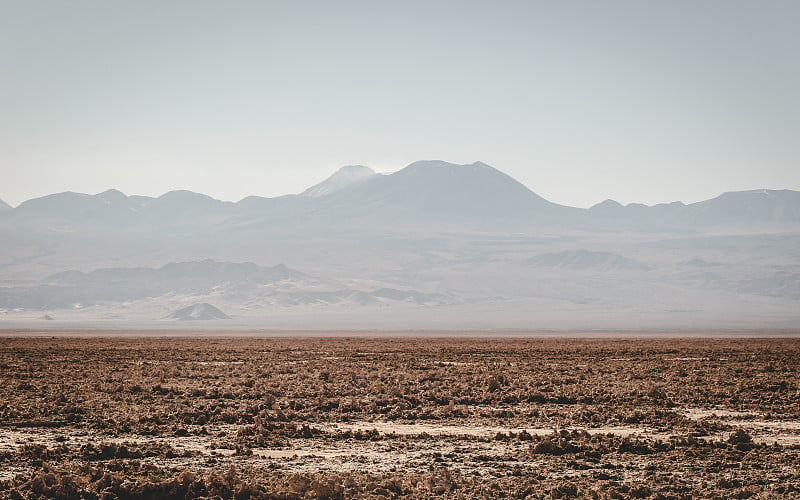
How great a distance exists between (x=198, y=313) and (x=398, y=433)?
16058 cm

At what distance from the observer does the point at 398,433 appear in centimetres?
1666

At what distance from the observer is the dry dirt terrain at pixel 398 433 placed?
11.6 m

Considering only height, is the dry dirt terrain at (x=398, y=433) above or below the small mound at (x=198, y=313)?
below

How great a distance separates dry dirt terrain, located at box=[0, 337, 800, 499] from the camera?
Result: 11622mm

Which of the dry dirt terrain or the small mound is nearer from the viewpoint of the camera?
the dry dirt terrain

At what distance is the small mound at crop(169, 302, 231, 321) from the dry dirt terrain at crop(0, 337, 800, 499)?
14184 centimetres

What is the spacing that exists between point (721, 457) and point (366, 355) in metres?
28.7

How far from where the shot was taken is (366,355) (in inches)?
1647

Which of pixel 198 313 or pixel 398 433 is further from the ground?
pixel 198 313

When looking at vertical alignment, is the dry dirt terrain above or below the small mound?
below

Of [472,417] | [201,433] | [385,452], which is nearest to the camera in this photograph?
[385,452]

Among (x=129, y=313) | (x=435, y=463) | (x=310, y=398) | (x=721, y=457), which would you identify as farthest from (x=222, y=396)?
(x=129, y=313)

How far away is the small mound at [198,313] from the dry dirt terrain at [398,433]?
141838mm

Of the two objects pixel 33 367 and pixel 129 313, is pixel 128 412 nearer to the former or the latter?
pixel 33 367
